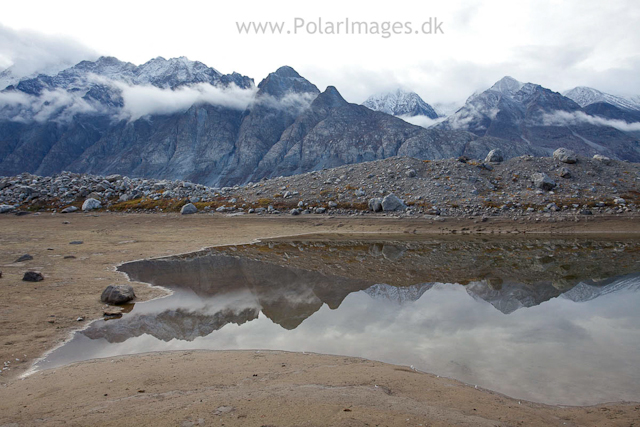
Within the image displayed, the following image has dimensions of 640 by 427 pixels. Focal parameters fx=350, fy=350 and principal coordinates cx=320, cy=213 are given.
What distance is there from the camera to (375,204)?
51875mm

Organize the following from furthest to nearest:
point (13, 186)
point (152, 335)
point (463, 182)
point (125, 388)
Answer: point (13, 186), point (463, 182), point (152, 335), point (125, 388)

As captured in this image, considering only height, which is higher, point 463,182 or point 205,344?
point 463,182

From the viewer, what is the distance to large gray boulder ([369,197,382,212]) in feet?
169

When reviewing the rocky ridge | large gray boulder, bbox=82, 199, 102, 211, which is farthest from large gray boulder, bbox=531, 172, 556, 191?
large gray boulder, bbox=82, 199, 102, 211

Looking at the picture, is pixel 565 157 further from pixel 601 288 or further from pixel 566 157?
pixel 601 288

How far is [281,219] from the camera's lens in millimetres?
52500

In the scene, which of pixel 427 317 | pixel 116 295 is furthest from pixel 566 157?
pixel 116 295

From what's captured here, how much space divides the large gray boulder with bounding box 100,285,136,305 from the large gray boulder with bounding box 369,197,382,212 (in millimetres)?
38490

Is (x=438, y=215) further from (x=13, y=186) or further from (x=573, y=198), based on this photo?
(x=13, y=186)

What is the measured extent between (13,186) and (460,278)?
3423 inches

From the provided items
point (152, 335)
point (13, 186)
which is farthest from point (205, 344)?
point (13, 186)

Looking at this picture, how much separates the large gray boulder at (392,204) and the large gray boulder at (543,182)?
20.6 meters

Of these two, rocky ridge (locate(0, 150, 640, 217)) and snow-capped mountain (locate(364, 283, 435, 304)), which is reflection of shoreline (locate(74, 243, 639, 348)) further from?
rocky ridge (locate(0, 150, 640, 217))

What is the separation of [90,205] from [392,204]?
53238 mm
